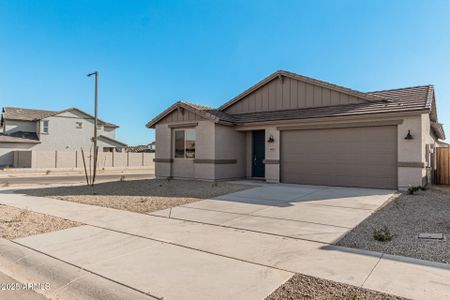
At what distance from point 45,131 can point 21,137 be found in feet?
8.08

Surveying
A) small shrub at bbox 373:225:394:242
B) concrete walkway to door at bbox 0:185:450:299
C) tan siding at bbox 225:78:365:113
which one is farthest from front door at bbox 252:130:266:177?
small shrub at bbox 373:225:394:242

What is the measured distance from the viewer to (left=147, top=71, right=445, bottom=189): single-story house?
1194 cm

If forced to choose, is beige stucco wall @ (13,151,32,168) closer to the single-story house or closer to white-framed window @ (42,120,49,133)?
white-framed window @ (42,120,49,133)

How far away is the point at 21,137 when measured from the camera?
3403cm

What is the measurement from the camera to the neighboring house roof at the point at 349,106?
12.1 meters

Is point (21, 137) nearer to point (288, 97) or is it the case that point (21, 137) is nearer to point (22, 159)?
point (22, 159)

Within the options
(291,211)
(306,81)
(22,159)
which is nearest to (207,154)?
(306,81)

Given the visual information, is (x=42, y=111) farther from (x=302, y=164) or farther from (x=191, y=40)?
(x=302, y=164)

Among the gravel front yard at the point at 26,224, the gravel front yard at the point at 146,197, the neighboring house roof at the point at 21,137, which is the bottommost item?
the gravel front yard at the point at 26,224

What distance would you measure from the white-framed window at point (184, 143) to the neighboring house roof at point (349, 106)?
1.31 meters

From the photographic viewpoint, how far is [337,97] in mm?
14188

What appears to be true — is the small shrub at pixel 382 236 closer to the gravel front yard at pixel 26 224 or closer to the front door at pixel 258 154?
the gravel front yard at pixel 26 224

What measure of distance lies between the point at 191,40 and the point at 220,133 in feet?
22.6

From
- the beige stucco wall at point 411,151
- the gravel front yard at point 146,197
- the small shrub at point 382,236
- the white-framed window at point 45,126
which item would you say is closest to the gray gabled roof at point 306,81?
the beige stucco wall at point 411,151
